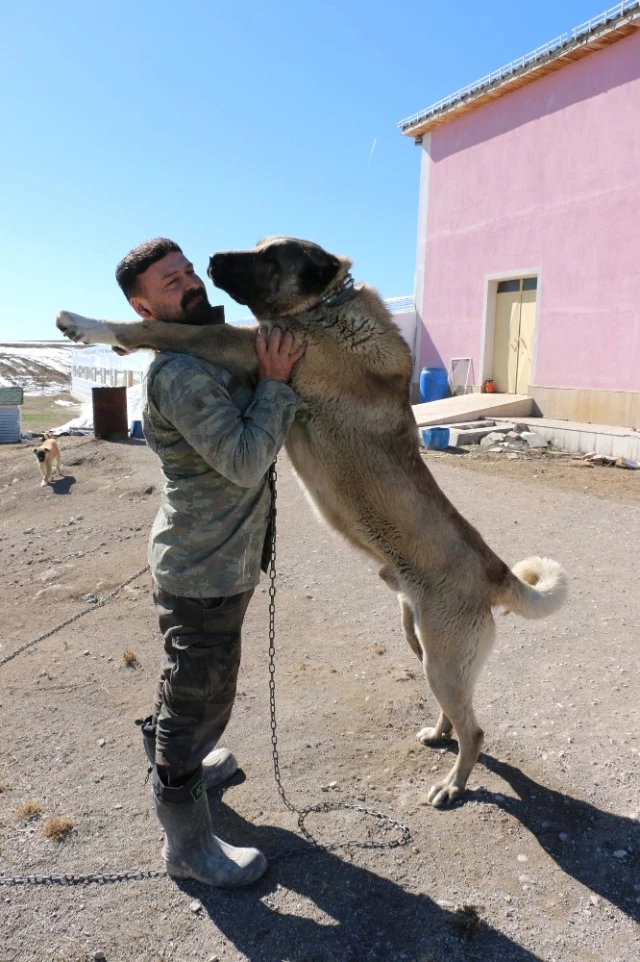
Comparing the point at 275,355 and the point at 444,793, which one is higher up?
the point at 275,355

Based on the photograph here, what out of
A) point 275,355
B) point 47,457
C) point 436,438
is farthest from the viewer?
point 436,438

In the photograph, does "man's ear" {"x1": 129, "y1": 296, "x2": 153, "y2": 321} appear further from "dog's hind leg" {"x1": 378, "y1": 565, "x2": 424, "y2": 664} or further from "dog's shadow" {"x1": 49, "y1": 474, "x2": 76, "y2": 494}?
"dog's shadow" {"x1": 49, "y1": 474, "x2": 76, "y2": 494}

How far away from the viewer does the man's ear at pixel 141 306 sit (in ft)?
8.00

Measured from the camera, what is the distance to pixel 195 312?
102 inches

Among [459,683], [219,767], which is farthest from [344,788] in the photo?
[459,683]

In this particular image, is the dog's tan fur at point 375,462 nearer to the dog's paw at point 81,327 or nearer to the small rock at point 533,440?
the dog's paw at point 81,327

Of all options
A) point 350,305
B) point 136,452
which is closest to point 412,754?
point 350,305

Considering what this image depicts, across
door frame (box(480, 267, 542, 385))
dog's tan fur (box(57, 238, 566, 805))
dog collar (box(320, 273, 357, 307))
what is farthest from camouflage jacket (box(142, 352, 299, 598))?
door frame (box(480, 267, 542, 385))

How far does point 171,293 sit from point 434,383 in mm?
14873

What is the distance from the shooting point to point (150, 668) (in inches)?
167

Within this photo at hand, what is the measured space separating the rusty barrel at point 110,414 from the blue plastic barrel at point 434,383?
7480 millimetres

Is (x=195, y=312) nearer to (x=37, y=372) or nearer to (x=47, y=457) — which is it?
(x=47, y=457)

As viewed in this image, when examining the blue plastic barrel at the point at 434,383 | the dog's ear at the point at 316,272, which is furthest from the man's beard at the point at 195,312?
the blue plastic barrel at the point at 434,383

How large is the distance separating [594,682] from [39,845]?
3037 millimetres
